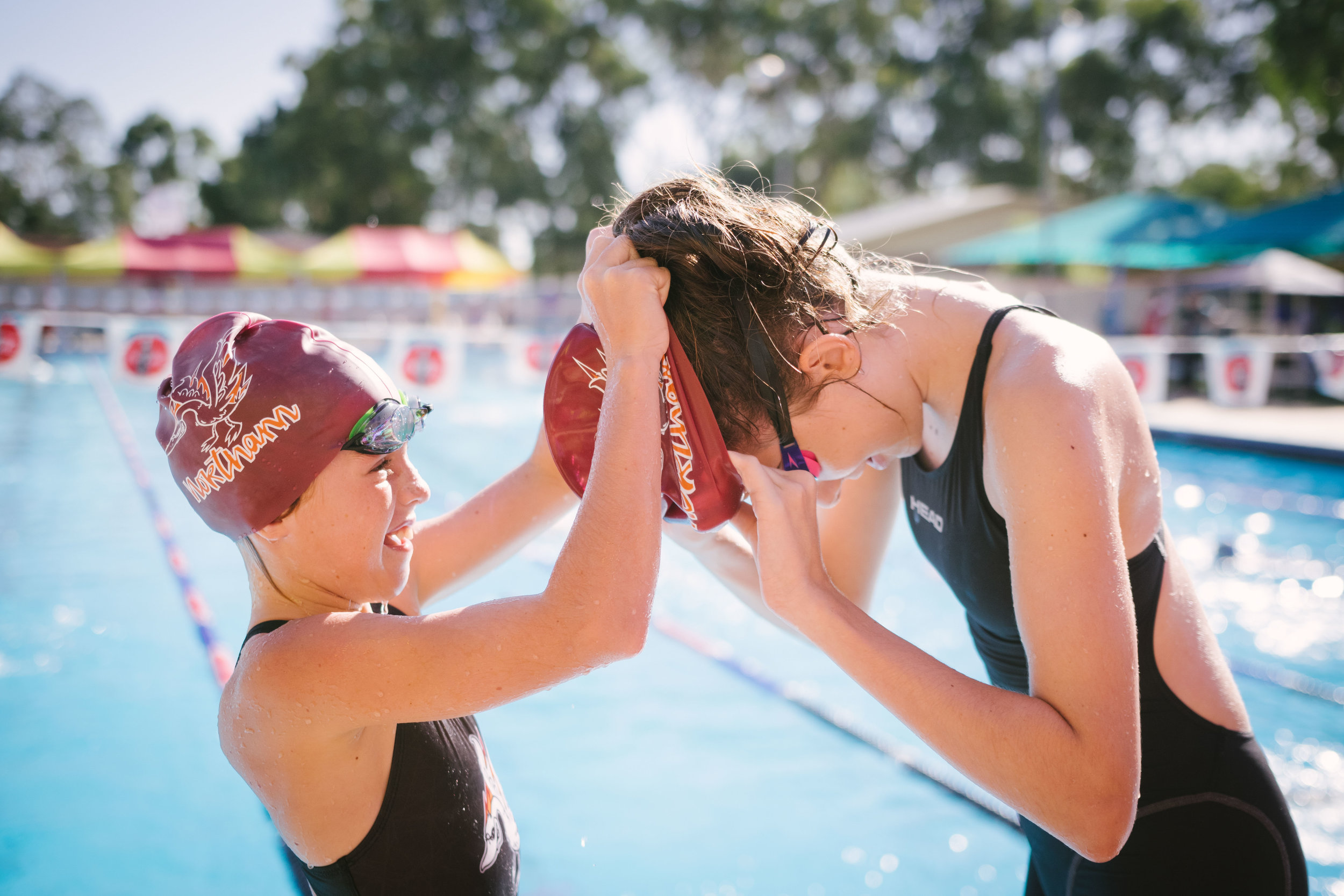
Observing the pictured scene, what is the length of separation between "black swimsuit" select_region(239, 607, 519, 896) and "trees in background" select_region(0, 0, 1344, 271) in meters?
39.0

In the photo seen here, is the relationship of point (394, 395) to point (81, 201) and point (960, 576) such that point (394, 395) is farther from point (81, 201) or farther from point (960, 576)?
point (81, 201)

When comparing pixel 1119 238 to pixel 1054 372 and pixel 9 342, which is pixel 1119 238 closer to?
pixel 1054 372

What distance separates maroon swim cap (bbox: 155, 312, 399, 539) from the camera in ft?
4.69

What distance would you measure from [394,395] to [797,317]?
0.75m

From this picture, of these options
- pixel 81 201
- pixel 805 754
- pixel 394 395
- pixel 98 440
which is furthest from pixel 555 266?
pixel 394 395

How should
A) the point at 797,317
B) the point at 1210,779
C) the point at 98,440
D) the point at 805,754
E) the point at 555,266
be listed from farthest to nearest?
the point at 555,266, the point at 98,440, the point at 805,754, the point at 1210,779, the point at 797,317

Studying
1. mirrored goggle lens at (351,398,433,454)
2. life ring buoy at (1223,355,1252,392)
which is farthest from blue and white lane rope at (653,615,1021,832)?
life ring buoy at (1223,355,1252,392)

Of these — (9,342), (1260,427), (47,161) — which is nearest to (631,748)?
(1260,427)

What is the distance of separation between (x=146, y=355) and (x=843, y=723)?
11.2m

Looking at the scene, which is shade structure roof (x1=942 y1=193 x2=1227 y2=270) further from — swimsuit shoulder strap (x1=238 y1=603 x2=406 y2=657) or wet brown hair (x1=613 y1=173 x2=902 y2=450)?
swimsuit shoulder strap (x1=238 y1=603 x2=406 y2=657)

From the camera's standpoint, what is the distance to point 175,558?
7914mm

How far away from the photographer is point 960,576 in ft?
5.60

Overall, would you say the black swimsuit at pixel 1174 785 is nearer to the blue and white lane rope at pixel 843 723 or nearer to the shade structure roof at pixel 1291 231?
the blue and white lane rope at pixel 843 723

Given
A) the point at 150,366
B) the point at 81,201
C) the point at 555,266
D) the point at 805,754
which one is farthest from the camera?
the point at 81,201
